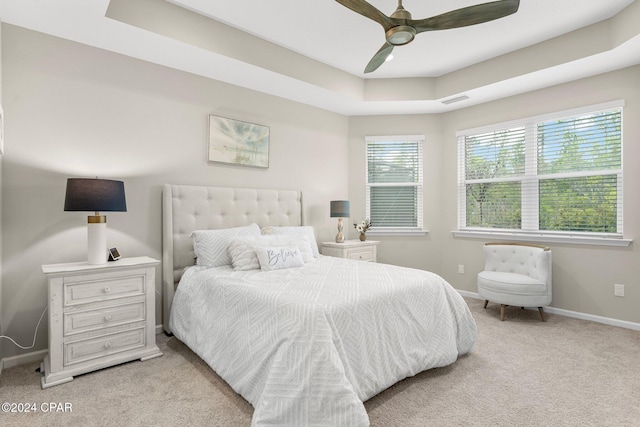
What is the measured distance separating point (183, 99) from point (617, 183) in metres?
4.52

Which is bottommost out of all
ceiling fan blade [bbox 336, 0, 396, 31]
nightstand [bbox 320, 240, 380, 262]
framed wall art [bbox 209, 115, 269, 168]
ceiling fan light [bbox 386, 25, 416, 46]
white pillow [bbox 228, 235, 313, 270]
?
nightstand [bbox 320, 240, 380, 262]

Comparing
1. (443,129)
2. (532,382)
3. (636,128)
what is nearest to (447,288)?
(532,382)

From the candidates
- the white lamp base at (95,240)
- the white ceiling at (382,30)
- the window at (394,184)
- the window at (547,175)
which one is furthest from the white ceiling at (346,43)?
the white lamp base at (95,240)

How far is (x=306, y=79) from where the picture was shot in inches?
143

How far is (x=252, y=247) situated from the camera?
284cm

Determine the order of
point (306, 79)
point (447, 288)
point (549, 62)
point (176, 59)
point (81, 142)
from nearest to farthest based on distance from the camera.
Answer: point (447, 288) → point (81, 142) → point (176, 59) → point (549, 62) → point (306, 79)

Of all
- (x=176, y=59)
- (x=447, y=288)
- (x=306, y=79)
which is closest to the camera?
(x=447, y=288)

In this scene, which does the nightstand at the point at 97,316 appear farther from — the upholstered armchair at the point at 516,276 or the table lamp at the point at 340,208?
the upholstered armchair at the point at 516,276

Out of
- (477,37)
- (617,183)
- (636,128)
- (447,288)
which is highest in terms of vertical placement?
(477,37)

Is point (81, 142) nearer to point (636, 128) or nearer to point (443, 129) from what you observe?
point (443, 129)

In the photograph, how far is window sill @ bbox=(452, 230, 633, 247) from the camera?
334cm

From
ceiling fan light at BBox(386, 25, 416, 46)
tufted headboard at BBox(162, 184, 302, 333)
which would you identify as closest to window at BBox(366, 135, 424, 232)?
tufted headboard at BBox(162, 184, 302, 333)

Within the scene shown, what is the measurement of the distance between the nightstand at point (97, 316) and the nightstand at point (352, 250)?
2202mm

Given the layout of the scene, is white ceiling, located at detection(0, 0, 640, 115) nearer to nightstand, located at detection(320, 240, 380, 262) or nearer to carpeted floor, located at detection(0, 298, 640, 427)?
nightstand, located at detection(320, 240, 380, 262)
